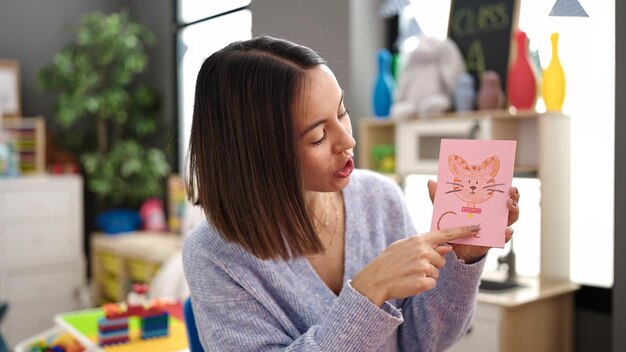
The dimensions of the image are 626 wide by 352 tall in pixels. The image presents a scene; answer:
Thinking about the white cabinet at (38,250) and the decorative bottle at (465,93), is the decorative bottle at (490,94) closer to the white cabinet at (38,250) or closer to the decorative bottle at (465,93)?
the decorative bottle at (465,93)

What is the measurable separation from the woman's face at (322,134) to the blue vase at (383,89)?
2.13m

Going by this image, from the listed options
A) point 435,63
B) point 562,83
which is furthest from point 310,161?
point 435,63

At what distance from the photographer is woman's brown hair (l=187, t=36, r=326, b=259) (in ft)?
3.20

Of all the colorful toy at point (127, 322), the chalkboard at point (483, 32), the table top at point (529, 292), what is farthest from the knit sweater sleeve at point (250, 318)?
the chalkboard at point (483, 32)

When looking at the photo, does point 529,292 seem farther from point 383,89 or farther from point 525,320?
point 383,89

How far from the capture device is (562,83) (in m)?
2.54

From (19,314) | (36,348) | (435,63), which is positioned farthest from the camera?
(19,314)

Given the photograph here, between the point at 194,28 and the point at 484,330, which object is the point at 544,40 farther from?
the point at 194,28

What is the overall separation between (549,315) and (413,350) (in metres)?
1.54

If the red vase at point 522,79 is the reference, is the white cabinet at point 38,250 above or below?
below

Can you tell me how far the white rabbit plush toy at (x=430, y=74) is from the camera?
9.53 ft

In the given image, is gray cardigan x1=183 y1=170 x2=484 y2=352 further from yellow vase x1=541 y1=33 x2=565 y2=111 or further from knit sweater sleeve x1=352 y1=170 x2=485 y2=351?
yellow vase x1=541 y1=33 x2=565 y2=111

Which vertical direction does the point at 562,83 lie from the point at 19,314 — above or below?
above

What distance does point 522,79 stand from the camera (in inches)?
102
